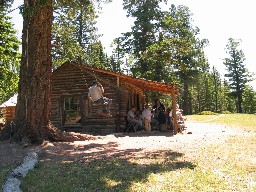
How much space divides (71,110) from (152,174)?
47.0ft

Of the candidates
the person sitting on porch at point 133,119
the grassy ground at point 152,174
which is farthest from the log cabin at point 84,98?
the grassy ground at point 152,174

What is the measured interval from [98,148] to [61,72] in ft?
34.0

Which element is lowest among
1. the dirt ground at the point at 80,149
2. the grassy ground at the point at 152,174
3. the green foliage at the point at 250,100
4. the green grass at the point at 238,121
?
the grassy ground at the point at 152,174

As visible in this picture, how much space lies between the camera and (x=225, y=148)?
36.5ft

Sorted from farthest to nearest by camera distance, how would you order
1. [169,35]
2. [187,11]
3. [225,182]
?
[187,11], [169,35], [225,182]

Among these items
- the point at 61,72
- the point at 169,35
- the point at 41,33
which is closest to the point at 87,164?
the point at 41,33

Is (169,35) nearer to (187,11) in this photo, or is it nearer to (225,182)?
(187,11)

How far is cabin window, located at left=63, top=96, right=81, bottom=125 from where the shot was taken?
20.6 m

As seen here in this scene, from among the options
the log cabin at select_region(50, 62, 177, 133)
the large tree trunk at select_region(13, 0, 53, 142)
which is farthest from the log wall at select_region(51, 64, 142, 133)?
the large tree trunk at select_region(13, 0, 53, 142)

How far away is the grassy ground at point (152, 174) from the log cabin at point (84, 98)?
9530 millimetres

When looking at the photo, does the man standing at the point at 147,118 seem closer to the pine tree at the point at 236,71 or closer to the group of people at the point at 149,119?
the group of people at the point at 149,119

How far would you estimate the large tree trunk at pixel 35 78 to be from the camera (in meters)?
12.3

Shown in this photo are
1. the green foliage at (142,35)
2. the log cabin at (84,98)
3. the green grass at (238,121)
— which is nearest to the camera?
the log cabin at (84,98)

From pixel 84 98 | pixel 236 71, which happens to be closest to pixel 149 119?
pixel 84 98
